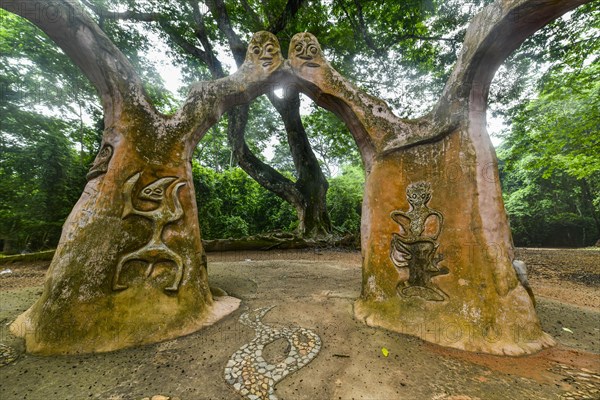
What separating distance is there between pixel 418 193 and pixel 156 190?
3.51 m

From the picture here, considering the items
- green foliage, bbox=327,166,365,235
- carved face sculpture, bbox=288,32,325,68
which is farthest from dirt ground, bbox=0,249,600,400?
green foliage, bbox=327,166,365,235

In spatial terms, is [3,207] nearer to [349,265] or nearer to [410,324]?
[349,265]

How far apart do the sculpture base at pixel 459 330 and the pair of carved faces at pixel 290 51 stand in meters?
3.77

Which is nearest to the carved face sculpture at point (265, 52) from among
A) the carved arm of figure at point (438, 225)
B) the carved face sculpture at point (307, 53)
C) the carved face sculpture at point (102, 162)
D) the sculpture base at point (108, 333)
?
the carved face sculpture at point (307, 53)

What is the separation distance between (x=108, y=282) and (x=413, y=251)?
3.72m

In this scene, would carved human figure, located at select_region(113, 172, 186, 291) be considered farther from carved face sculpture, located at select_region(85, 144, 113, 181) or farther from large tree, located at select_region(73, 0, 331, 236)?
large tree, located at select_region(73, 0, 331, 236)

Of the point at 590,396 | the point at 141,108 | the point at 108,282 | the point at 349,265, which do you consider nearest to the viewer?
the point at 590,396

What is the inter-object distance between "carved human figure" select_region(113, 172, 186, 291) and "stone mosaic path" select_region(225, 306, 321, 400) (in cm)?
124

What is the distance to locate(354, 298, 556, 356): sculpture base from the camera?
241 cm

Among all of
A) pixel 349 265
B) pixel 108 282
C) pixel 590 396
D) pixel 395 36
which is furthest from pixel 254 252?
pixel 395 36

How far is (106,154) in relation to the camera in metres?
3.16

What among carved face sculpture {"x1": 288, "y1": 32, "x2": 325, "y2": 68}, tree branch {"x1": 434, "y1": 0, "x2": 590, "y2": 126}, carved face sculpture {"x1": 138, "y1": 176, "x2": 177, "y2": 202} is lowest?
carved face sculpture {"x1": 138, "y1": 176, "x2": 177, "y2": 202}

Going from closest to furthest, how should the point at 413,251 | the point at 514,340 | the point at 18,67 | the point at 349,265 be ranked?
the point at 514,340 < the point at 413,251 < the point at 349,265 < the point at 18,67

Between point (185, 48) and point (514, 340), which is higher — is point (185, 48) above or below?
above
